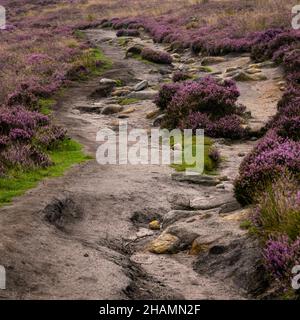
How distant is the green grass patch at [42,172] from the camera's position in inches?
507

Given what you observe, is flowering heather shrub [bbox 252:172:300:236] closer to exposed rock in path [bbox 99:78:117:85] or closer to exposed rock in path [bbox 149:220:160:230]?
exposed rock in path [bbox 149:220:160:230]

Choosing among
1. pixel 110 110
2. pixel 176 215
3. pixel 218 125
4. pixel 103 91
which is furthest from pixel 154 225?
pixel 103 91

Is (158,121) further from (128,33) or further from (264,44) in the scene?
(128,33)

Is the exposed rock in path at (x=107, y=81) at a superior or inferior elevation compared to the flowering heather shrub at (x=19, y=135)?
inferior

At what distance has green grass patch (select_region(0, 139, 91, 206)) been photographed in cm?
1288

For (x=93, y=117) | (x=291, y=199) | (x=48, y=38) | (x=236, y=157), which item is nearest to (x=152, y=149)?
(x=236, y=157)

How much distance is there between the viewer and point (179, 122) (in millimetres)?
21562

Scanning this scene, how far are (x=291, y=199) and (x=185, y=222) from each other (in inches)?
127

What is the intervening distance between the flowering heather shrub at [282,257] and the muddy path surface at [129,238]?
20.5 inches

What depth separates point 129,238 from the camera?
11.4 m

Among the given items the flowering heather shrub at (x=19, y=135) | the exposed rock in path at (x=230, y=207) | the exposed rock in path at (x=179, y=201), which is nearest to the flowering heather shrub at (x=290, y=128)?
the exposed rock in path at (x=179, y=201)

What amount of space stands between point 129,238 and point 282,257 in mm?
4448

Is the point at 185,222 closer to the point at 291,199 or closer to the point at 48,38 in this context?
the point at 291,199

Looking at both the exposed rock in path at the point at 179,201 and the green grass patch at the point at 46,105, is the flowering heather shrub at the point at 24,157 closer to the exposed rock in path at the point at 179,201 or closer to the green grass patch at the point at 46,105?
the exposed rock in path at the point at 179,201
